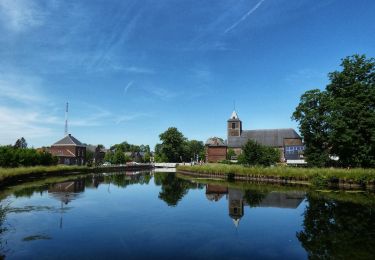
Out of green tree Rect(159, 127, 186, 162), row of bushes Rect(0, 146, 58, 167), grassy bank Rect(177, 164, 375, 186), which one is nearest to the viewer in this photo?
grassy bank Rect(177, 164, 375, 186)

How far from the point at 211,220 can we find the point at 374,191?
21.9 meters

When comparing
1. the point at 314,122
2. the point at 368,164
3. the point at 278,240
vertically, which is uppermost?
the point at 314,122

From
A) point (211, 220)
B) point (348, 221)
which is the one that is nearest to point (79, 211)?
point (211, 220)

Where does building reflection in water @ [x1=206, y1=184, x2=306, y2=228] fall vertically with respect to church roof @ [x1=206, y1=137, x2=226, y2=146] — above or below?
below

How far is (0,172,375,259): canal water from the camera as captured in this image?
40.5ft

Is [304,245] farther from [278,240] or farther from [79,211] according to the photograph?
[79,211]

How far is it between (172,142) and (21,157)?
6601 cm

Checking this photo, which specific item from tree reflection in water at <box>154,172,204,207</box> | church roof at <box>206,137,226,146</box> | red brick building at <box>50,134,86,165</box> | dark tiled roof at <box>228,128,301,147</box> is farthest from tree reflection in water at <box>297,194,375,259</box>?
red brick building at <box>50,134,86,165</box>

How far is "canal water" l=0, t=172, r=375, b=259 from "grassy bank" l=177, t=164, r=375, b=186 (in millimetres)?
9781

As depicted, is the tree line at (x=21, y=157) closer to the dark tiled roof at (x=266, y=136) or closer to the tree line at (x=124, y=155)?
the tree line at (x=124, y=155)

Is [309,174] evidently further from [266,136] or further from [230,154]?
[266,136]

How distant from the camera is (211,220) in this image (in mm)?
18953

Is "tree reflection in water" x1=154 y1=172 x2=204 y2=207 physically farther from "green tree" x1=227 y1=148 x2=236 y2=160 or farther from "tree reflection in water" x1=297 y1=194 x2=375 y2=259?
"green tree" x1=227 y1=148 x2=236 y2=160

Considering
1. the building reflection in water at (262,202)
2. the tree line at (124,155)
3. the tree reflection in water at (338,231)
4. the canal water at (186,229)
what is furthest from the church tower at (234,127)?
the tree reflection in water at (338,231)
